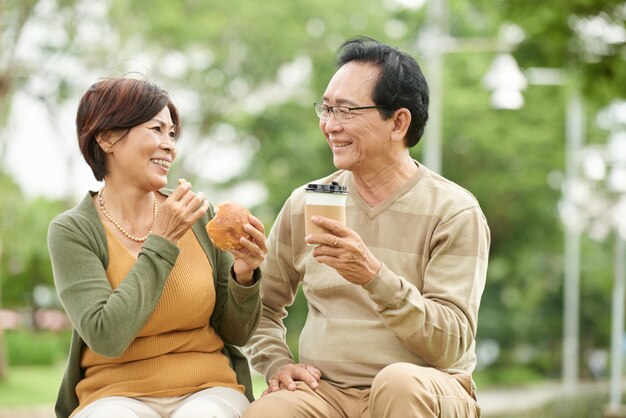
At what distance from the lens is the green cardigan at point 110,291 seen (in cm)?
348

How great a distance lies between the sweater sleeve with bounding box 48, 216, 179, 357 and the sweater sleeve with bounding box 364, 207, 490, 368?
0.72 meters

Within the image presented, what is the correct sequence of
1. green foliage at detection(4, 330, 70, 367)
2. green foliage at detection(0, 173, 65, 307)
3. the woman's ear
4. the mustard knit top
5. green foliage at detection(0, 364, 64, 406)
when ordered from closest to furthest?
the mustard knit top < the woman's ear < green foliage at detection(0, 364, 64, 406) < green foliage at detection(0, 173, 65, 307) < green foliage at detection(4, 330, 70, 367)

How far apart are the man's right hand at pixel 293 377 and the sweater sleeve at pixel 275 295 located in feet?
0.49

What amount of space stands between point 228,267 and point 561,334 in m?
31.8

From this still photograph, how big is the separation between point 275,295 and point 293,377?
443 millimetres

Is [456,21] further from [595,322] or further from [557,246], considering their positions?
[595,322]

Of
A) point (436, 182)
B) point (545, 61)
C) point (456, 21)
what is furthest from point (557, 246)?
point (436, 182)

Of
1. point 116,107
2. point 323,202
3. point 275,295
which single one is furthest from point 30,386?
point 323,202

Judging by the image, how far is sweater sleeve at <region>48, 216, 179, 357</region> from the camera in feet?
11.4

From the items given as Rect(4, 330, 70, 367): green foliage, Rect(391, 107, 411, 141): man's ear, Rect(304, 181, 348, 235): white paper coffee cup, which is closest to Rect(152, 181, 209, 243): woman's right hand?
Rect(304, 181, 348, 235): white paper coffee cup

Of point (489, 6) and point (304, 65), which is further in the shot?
point (304, 65)

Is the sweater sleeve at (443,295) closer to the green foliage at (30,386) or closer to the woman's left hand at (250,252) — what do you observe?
the woman's left hand at (250,252)

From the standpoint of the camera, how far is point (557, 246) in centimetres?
3156

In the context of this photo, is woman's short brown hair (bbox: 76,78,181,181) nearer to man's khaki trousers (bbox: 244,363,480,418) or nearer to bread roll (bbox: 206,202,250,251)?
bread roll (bbox: 206,202,250,251)
